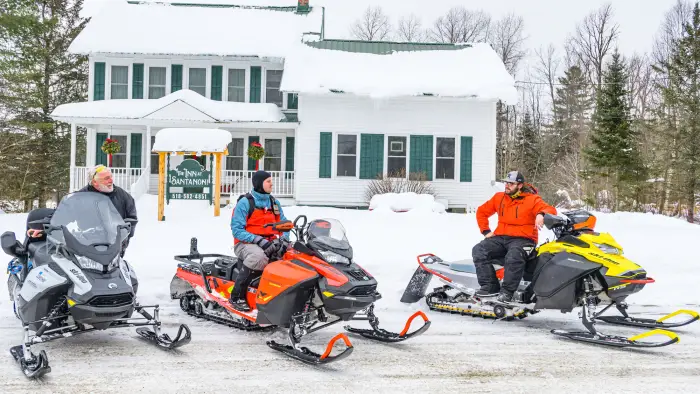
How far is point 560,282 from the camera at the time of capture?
22.0 ft

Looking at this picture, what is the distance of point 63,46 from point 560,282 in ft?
105

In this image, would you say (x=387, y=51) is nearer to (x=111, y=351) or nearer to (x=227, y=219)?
(x=227, y=219)

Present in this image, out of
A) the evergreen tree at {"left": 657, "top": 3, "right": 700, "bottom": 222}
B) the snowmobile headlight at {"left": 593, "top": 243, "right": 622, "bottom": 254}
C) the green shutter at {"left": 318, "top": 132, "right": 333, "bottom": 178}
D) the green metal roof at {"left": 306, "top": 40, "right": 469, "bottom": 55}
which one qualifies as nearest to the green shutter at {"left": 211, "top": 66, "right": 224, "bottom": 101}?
the green metal roof at {"left": 306, "top": 40, "right": 469, "bottom": 55}

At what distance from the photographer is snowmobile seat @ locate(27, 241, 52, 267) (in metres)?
6.04

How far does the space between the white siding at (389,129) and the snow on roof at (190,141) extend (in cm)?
582

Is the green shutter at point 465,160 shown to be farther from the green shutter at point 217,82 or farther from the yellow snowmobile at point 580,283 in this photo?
the yellow snowmobile at point 580,283

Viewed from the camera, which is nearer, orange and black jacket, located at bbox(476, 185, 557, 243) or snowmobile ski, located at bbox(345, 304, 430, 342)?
snowmobile ski, located at bbox(345, 304, 430, 342)

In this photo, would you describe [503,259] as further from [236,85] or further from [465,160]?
[236,85]

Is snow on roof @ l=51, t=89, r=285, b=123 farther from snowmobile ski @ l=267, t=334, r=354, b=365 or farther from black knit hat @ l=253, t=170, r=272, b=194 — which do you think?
snowmobile ski @ l=267, t=334, r=354, b=365

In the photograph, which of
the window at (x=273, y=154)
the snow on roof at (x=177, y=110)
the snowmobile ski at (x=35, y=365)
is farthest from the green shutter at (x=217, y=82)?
the snowmobile ski at (x=35, y=365)

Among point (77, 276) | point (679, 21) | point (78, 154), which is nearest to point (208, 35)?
point (78, 154)

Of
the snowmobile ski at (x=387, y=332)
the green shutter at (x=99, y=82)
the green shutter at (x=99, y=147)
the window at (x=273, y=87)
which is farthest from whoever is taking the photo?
the window at (x=273, y=87)

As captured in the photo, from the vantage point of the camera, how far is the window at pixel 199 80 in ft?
74.6

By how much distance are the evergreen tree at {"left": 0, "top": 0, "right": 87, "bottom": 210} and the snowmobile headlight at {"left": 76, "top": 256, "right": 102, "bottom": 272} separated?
23.6 meters
